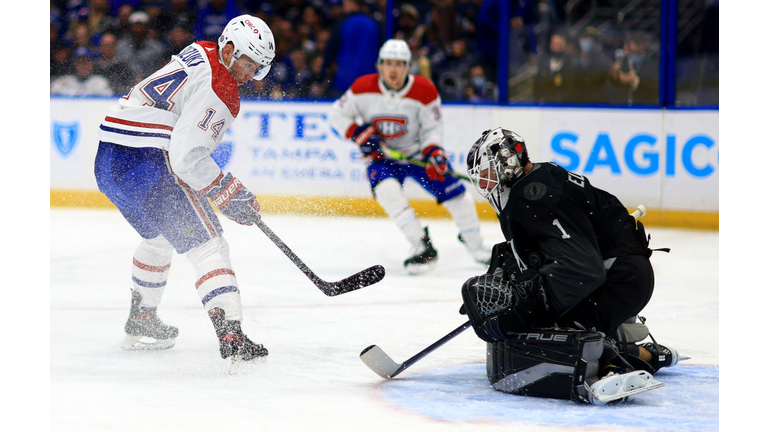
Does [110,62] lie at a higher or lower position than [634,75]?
higher

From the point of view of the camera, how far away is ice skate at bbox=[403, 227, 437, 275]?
4945 mm

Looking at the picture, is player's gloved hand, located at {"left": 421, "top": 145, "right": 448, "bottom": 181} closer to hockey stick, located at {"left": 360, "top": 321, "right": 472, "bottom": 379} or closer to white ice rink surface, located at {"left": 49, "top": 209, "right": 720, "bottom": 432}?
white ice rink surface, located at {"left": 49, "top": 209, "right": 720, "bottom": 432}

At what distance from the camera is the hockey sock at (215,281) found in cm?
295

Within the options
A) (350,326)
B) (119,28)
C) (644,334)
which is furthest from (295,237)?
(644,334)

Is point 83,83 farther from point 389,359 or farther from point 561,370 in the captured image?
point 561,370

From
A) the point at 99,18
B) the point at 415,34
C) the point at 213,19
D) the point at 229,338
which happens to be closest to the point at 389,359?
the point at 229,338

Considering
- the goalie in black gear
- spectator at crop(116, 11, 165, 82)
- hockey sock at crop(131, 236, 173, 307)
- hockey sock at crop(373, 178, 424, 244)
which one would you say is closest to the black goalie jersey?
the goalie in black gear

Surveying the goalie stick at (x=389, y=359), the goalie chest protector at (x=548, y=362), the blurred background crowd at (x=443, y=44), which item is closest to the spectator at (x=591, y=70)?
the blurred background crowd at (x=443, y=44)

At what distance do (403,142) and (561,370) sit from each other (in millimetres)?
3038

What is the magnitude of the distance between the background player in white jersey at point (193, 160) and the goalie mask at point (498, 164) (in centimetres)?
83

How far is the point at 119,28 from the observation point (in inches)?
289

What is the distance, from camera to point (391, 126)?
17.9 ft

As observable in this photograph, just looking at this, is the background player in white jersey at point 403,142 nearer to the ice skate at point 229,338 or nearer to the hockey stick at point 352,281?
the hockey stick at point 352,281

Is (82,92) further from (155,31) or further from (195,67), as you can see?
(195,67)
